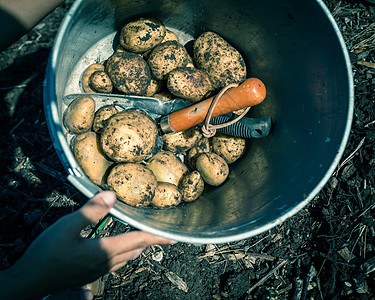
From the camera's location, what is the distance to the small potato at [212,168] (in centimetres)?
158

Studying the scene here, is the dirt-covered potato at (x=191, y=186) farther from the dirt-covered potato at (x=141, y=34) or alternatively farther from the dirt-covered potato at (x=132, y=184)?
the dirt-covered potato at (x=141, y=34)

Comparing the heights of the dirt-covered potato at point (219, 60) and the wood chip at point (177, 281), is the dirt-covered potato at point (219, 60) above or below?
above

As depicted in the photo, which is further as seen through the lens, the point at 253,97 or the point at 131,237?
the point at 253,97

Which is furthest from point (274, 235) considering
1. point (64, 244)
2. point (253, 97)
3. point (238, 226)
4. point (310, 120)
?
point (64, 244)

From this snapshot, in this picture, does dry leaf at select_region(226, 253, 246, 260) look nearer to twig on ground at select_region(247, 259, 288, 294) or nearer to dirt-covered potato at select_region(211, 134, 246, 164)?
twig on ground at select_region(247, 259, 288, 294)

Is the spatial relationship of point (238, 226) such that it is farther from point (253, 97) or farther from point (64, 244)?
point (64, 244)

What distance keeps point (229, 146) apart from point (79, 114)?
85 cm

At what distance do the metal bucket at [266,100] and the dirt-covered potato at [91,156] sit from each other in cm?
22

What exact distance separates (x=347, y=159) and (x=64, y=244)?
1.74 metres

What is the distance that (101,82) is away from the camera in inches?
61.6

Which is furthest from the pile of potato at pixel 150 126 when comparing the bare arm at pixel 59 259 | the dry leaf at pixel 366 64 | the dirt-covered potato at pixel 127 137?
the dry leaf at pixel 366 64

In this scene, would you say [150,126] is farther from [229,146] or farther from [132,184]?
[229,146]

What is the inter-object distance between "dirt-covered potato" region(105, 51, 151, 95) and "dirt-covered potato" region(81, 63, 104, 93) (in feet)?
0.35

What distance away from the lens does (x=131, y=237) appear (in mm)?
1256
